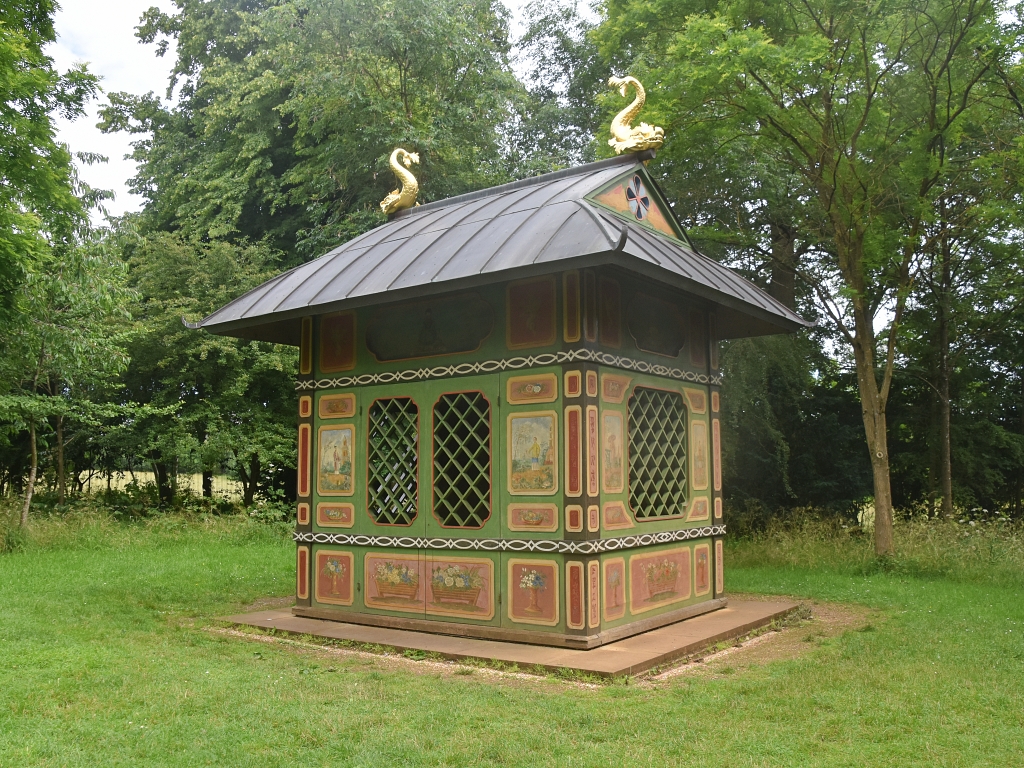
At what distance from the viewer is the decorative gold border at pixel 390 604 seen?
803cm

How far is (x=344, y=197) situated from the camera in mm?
20094

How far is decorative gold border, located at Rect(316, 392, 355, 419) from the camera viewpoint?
8.66 m

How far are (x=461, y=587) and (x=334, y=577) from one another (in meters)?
1.60

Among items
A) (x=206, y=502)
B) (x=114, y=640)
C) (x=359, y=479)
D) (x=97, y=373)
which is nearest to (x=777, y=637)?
(x=359, y=479)

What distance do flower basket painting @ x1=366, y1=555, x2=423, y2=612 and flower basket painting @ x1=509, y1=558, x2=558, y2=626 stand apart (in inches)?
41.9

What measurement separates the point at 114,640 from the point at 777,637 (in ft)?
19.1

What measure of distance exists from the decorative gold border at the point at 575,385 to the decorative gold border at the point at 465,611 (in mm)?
1638

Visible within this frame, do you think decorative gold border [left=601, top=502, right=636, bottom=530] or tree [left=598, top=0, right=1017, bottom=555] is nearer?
decorative gold border [left=601, top=502, right=636, bottom=530]

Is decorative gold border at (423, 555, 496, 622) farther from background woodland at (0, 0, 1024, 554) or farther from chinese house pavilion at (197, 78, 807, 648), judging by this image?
background woodland at (0, 0, 1024, 554)

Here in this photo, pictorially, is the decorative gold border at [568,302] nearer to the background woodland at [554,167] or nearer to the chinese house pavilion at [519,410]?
the chinese house pavilion at [519,410]

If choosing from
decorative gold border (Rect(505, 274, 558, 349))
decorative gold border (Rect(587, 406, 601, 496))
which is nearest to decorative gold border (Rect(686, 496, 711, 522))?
decorative gold border (Rect(587, 406, 601, 496))

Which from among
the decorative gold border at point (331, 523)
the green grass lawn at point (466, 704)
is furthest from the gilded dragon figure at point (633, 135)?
the green grass lawn at point (466, 704)

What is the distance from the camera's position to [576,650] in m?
6.91

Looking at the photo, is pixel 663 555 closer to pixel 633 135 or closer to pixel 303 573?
pixel 303 573
